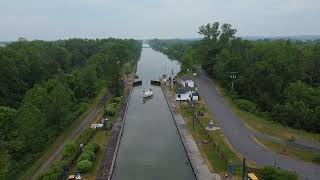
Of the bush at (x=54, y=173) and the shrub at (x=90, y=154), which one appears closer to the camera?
the bush at (x=54, y=173)

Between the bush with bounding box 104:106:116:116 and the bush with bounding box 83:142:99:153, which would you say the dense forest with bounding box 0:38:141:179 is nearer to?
the bush with bounding box 104:106:116:116

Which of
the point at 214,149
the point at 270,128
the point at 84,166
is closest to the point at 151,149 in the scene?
the point at 214,149

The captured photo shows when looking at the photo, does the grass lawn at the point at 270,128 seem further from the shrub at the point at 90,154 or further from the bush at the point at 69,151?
the bush at the point at 69,151

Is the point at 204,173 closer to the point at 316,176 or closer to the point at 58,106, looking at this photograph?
the point at 316,176

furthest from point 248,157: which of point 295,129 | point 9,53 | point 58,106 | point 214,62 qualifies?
point 214,62

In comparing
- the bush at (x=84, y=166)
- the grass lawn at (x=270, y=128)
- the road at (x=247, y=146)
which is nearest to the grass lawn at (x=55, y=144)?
the bush at (x=84, y=166)

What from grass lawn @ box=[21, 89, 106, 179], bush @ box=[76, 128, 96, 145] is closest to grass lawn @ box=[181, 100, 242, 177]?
bush @ box=[76, 128, 96, 145]

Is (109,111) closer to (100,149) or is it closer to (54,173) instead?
(100,149)
